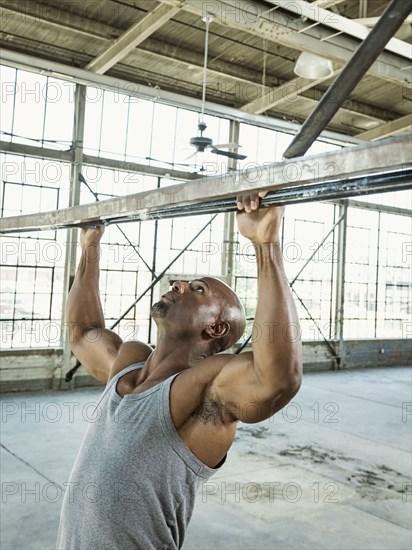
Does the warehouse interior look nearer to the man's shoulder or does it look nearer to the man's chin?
the man's chin

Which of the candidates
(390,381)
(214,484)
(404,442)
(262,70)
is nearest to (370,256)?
(390,381)

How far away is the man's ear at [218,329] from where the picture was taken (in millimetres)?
1707

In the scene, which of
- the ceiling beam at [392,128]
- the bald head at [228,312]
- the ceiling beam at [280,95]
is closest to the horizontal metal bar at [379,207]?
the ceiling beam at [392,128]

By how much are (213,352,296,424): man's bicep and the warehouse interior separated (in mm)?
620

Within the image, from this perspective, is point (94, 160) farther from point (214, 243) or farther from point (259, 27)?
point (259, 27)

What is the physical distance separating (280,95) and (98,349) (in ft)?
25.6

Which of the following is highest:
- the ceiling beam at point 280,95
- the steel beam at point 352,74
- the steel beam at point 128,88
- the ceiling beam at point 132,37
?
the ceiling beam at point 280,95

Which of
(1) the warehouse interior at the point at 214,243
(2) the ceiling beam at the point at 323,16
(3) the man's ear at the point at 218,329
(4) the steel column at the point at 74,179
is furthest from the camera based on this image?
(4) the steel column at the point at 74,179

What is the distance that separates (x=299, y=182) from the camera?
1.09m

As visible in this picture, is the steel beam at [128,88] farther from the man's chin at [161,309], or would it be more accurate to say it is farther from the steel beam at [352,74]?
the steel beam at [352,74]

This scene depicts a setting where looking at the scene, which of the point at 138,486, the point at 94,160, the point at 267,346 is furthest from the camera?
the point at 94,160

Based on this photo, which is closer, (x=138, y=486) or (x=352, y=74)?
(x=352, y=74)

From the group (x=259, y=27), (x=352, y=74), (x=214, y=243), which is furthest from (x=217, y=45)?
(x=352, y=74)

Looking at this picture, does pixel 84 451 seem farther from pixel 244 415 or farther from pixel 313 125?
pixel 313 125
